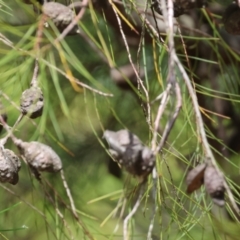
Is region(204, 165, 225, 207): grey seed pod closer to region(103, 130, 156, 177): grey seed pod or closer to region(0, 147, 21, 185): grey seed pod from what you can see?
region(103, 130, 156, 177): grey seed pod

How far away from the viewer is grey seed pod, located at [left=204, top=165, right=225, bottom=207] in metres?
0.28

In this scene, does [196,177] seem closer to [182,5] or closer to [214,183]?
[214,183]

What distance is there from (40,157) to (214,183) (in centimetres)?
11

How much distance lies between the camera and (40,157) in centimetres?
34

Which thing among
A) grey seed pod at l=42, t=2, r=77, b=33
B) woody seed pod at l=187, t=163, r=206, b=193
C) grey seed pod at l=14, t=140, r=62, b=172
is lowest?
woody seed pod at l=187, t=163, r=206, b=193

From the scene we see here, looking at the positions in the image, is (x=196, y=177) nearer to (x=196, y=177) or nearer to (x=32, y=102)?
(x=196, y=177)

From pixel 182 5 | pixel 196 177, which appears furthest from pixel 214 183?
pixel 182 5

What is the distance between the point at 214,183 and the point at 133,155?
5cm

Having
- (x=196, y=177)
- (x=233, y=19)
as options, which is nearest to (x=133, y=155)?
(x=196, y=177)

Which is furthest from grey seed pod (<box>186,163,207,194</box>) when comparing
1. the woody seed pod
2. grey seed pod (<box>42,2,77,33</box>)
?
grey seed pod (<box>42,2,77,33</box>)

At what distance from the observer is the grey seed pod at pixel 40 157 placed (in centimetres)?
34

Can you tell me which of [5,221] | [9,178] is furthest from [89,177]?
[9,178]

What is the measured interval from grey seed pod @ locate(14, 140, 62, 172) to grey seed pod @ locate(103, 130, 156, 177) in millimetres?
62

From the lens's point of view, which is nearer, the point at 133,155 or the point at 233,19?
the point at 133,155
